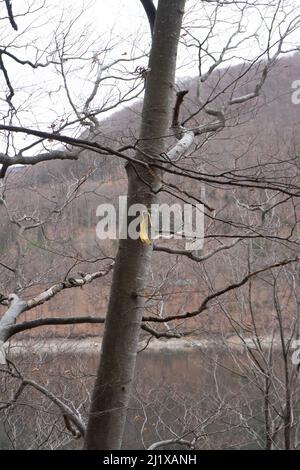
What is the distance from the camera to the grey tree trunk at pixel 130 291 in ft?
5.82

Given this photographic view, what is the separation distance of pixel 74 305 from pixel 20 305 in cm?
685

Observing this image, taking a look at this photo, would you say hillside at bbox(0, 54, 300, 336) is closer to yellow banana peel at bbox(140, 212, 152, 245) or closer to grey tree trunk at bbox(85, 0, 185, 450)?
grey tree trunk at bbox(85, 0, 185, 450)

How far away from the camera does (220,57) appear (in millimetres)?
3787

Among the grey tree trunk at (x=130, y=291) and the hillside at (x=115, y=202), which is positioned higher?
the hillside at (x=115, y=202)

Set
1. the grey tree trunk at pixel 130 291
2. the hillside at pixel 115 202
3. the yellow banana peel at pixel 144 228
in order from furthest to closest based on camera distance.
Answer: the hillside at pixel 115 202, the grey tree trunk at pixel 130 291, the yellow banana peel at pixel 144 228

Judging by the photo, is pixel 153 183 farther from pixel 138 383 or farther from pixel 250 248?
pixel 138 383

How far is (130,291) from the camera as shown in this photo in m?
1.82

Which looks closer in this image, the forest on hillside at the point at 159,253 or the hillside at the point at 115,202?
the forest on hillside at the point at 159,253

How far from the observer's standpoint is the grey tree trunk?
1.78 meters

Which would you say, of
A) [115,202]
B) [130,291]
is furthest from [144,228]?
[115,202]

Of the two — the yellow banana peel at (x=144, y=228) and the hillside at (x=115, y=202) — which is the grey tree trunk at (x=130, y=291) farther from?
the hillside at (x=115, y=202)

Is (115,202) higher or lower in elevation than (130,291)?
higher

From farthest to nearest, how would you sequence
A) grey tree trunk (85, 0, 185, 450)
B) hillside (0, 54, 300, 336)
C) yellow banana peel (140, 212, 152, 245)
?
hillside (0, 54, 300, 336) < grey tree trunk (85, 0, 185, 450) < yellow banana peel (140, 212, 152, 245)

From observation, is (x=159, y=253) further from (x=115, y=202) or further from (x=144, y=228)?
(x=144, y=228)
